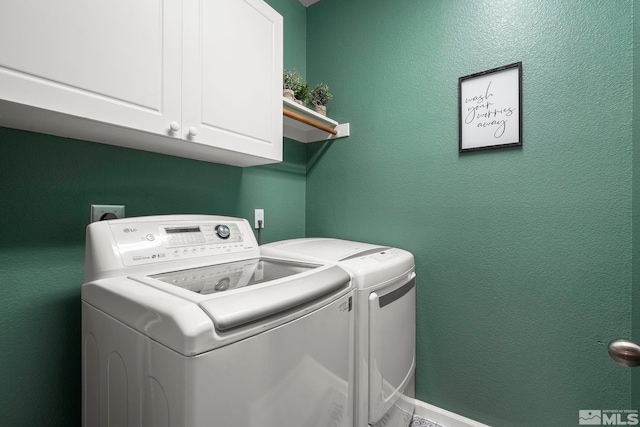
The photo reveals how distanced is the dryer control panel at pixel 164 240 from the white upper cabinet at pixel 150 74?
0.31m

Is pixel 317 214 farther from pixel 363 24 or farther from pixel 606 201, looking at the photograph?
pixel 606 201

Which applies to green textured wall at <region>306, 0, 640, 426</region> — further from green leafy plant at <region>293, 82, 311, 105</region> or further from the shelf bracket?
green leafy plant at <region>293, 82, 311, 105</region>

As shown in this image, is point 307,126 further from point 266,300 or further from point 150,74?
point 266,300

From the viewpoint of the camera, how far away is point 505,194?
4.56 ft

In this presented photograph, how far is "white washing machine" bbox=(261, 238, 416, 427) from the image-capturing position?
107 centimetres

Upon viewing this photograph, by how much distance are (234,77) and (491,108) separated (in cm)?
123

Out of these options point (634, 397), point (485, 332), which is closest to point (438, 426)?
point (485, 332)

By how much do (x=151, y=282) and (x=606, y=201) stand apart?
67.8 inches

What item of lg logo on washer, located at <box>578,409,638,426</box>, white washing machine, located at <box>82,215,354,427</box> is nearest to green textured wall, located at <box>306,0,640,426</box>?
lg logo on washer, located at <box>578,409,638,426</box>

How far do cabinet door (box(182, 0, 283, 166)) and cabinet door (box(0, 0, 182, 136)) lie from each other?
69 millimetres

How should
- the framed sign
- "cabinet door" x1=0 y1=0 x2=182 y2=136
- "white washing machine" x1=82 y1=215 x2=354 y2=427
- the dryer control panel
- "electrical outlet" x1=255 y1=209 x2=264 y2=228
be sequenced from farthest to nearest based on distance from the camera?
"electrical outlet" x1=255 y1=209 x2=264 y2=228 → the framed sign → the dryer control panel → "cabinet door" x1=0 y1=0 x2=182 y2=136 → "white washing machine" x1=82 y1=215 x2=354 y2=427

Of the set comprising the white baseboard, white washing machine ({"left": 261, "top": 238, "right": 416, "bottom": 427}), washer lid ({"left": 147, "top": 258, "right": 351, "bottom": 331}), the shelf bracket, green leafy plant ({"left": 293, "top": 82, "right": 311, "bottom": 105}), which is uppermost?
green leafy plant ({"left": 293, "top": 82, "right": 311, "bottom": 105})

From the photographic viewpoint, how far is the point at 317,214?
2043 millimetres

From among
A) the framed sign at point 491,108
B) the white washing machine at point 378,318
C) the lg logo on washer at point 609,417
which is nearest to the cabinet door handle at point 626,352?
the white washing machine at point 378,318
